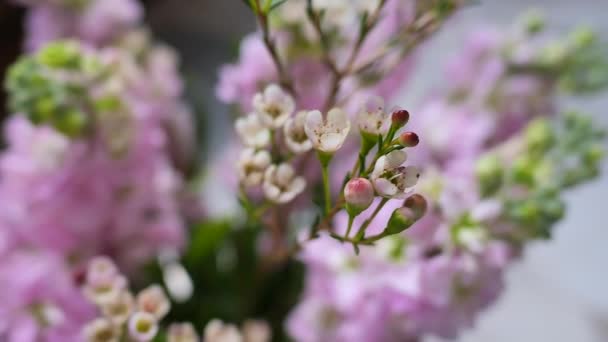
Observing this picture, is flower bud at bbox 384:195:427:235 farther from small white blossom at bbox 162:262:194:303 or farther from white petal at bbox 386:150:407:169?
small white blossom at bbox 162:262:194:303

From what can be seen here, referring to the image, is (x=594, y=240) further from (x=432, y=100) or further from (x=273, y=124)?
(x=273, y=124)

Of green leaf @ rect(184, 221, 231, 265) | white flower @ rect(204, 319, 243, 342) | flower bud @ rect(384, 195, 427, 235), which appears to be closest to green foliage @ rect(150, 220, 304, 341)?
green leaf @ rect(184, 221, 231, 265)

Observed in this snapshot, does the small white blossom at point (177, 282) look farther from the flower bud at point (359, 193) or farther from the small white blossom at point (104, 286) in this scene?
the flower bud at point (359, 193)

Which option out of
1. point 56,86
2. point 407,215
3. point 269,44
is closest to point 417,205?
point 407,215

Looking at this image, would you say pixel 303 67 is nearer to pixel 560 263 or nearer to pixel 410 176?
pixel 410 176

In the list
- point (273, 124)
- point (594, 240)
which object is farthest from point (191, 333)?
point (594, 240)

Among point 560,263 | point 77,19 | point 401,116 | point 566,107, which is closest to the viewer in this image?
point 401,116
